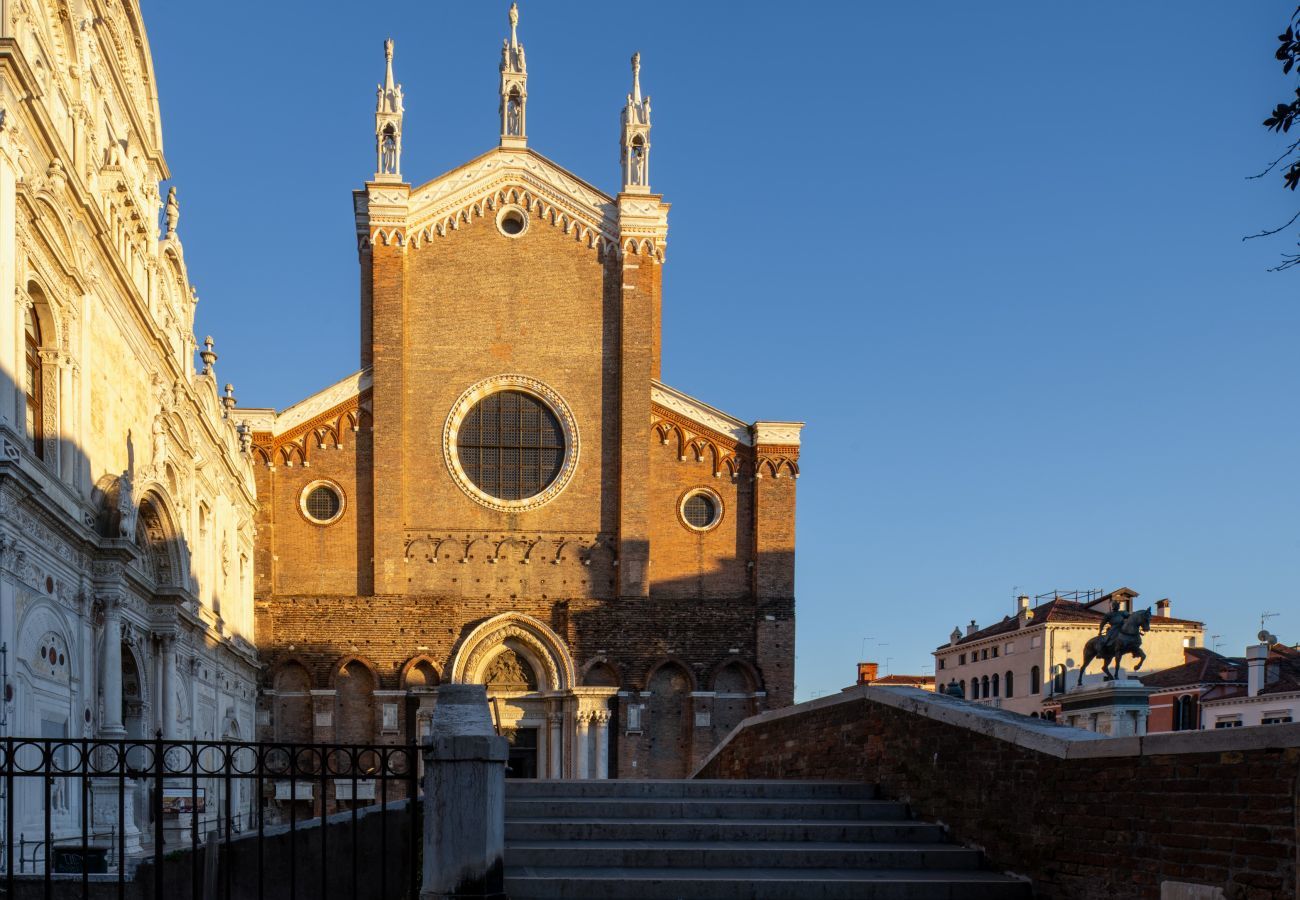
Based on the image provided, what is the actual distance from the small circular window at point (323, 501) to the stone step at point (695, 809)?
859 inches

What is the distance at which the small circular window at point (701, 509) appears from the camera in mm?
31781

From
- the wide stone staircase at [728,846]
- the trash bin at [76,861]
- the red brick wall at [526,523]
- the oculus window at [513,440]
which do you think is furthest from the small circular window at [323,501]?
the wide stone staircase at [728,846]

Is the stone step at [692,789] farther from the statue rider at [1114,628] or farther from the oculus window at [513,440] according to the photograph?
the oculus window at [513,440]

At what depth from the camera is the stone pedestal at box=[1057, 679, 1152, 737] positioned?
15.6 metres

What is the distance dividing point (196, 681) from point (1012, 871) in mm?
16054

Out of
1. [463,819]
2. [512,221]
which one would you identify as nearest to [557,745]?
[512,221]

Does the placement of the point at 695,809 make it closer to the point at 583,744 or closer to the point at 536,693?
the point at 583,744

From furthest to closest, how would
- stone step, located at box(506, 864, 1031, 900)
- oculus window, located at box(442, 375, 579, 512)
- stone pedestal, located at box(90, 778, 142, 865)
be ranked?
oculus window, located at box(442, 375, 579, 512) < stone pedestal, located at box(90, 778, 142, 865) < stone step, located at box(506, 864, 1031, 900)

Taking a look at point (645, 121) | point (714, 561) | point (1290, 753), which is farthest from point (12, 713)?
point (645, 121)

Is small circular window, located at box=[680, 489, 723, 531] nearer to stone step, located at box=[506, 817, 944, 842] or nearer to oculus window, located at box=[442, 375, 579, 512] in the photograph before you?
oculus window, located at box=[442, 375, 579, 512]

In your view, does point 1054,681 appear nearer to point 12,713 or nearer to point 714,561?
point 714,561

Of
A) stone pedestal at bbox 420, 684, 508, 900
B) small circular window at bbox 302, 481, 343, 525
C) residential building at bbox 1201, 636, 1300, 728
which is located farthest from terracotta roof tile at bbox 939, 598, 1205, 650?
stone pedestal at bbox 420, 684, 508, 900

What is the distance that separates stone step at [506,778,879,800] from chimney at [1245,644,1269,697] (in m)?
37.0

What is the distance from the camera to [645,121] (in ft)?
109
